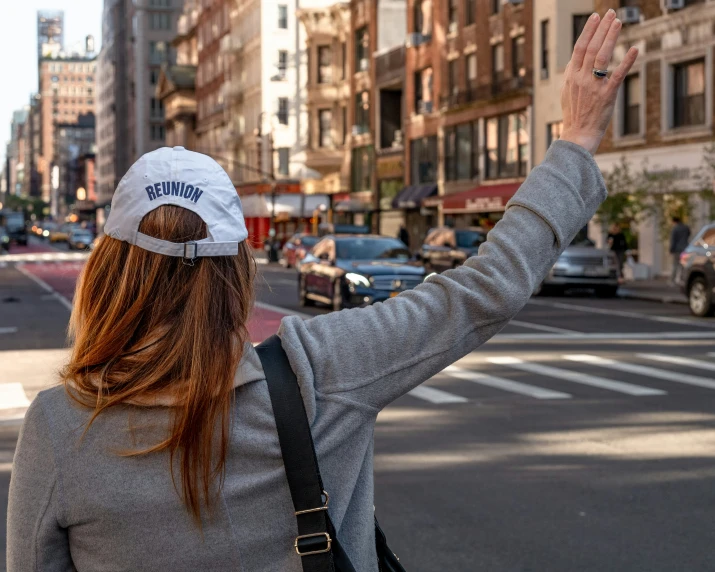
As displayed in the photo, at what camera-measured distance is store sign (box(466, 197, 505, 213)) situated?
47875mm

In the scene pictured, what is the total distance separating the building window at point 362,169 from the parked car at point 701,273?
148ft

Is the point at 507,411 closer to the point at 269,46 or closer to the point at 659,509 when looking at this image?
the point at 659,509

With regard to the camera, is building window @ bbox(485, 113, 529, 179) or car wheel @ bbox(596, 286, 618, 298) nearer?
car wheel @ bbox(596, 286, 618, 298)

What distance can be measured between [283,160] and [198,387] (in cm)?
8375

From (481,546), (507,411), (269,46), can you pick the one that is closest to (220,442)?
(481,546)

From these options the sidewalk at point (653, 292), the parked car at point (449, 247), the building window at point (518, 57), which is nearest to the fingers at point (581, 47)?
the sidewalk at point (653, 292)

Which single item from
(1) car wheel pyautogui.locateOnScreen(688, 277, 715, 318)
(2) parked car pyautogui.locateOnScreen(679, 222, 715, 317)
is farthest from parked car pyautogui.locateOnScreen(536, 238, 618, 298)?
(1) car wheel pyautogui.locateOnScreen(688, 277, 715, 318)

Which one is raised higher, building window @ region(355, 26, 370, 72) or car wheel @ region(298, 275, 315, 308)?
building window @ region(355, 26, 370, 72)

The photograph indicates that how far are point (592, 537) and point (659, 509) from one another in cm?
82

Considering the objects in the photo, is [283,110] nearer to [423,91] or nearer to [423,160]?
[423,91]

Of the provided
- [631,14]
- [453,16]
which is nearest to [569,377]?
[631,14]

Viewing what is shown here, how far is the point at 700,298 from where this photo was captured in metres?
23.2

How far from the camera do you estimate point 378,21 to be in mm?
66875

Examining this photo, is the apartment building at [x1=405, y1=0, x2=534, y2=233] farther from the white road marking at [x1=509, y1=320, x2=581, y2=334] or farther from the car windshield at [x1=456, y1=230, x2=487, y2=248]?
the white road marking at [x1=509, y1=320, x2=581, y2=334]
